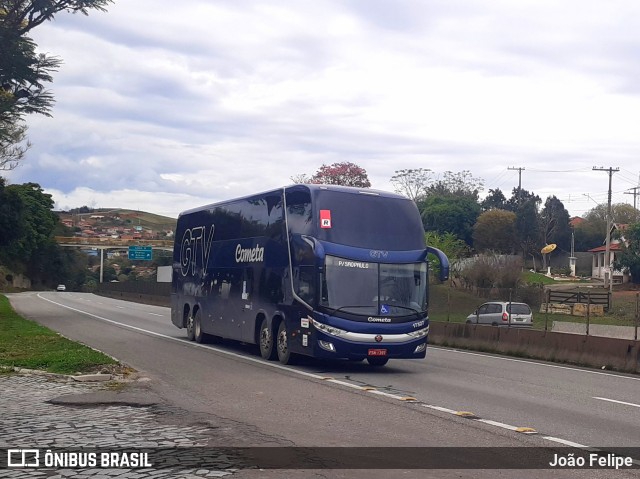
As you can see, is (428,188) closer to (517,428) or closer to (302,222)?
(302,222)

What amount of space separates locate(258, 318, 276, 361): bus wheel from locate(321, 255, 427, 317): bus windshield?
2963 mm

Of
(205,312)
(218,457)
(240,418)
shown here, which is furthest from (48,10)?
(218,457)

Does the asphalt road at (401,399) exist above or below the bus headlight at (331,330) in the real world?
below

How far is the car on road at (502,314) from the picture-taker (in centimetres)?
3791

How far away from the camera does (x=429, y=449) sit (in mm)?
9750

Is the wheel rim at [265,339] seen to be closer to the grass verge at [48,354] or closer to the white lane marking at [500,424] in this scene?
the grass verge at [48,354]

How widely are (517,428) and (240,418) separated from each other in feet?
12.0

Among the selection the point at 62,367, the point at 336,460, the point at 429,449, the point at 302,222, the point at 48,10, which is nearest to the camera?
the point at 336,460

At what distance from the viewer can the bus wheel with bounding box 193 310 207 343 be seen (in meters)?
26.4

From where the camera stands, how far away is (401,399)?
14.1 meters

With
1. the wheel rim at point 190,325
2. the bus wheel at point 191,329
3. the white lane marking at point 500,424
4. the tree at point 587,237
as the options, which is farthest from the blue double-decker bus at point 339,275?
the tree at point 587,237

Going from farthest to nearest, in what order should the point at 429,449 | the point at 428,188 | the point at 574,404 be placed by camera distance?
the point at 428,188
the point at 574,404
the point at 429,449

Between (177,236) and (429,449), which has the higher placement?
(177,236)

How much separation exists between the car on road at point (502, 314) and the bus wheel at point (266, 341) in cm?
1740
